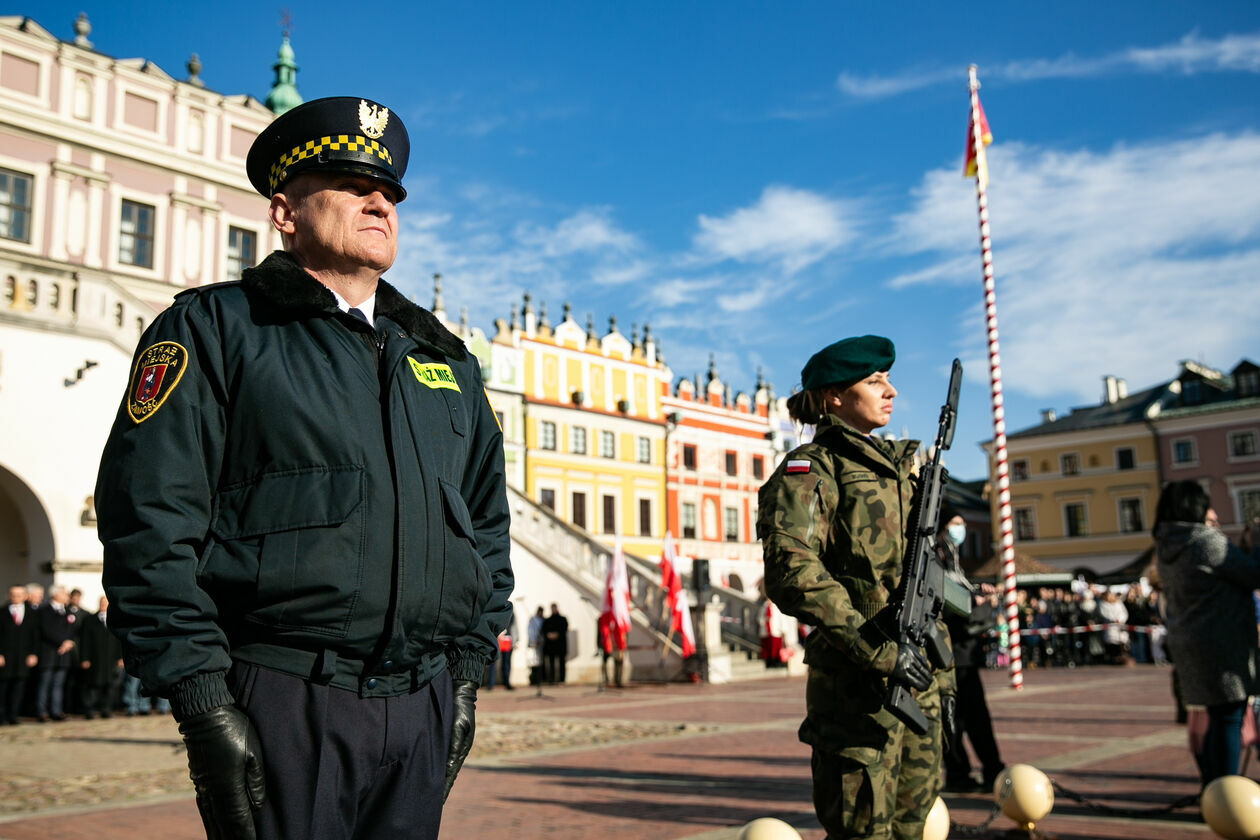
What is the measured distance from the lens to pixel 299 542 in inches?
83.3

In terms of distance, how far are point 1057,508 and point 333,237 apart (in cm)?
6476

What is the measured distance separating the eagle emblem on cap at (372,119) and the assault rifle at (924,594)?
6.96ft

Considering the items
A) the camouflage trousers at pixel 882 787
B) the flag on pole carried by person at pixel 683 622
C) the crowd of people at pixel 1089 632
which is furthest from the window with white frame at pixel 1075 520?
the camouflage trousers at pixel 882 787

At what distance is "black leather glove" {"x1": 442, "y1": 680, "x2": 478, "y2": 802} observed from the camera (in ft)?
8.00

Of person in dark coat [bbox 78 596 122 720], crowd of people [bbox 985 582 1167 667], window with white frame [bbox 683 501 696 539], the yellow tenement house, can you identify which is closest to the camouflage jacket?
person in dark coat [bbox 78 596 122 720]

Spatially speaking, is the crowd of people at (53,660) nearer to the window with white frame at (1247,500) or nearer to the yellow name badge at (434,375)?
the yellow name badge at (434,375)

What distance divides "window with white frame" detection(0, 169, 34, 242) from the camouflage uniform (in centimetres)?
2448

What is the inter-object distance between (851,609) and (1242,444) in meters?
61.0

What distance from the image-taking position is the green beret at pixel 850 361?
153 inches

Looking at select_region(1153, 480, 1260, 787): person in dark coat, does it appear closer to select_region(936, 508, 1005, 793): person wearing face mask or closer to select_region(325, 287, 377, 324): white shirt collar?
select_region(936, 508, 1005, 793): person wearing face mask

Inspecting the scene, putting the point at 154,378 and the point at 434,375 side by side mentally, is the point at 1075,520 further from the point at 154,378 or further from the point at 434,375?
the point at 154,378

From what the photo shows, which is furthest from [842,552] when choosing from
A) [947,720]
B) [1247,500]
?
[1247,500]

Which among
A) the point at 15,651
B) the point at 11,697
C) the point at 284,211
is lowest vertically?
the point at 11,697

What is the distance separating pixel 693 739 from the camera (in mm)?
11211
